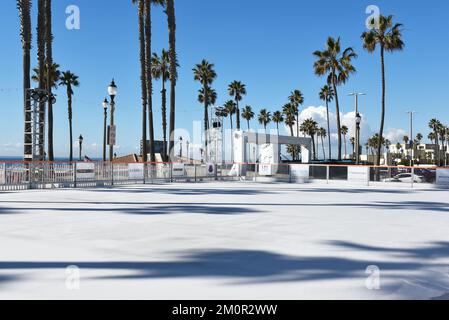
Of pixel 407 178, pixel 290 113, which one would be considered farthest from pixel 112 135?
pixel 290 113

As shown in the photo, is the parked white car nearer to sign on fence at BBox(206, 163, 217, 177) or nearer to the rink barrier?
the rink barrier

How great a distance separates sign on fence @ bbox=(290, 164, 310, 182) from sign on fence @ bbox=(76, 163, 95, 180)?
14.1 metres

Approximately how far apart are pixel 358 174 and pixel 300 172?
4136 millimetres

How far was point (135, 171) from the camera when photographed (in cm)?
2589

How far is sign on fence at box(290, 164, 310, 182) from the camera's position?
30192mm

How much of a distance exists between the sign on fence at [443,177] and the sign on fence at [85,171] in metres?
19.8

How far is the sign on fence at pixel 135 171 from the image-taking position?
83.9ft

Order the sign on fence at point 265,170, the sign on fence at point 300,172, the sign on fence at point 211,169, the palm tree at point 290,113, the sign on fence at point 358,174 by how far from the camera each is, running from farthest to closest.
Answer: the palm tree at point 290,113, the sign on fence at point 265,170, the sign on fence at point 211,169, the sign on fence at point 300,172, the sign on fence at point 358,174

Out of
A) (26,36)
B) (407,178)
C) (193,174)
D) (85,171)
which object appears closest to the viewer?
(85,171)

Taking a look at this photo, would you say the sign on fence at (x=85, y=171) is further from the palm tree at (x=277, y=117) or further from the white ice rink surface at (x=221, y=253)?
the palm tree at (x=277, y=117)

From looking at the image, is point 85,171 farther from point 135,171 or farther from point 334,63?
point 334,63

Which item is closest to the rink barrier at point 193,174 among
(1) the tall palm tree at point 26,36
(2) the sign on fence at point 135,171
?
(2) the sign on fence at point 135,171

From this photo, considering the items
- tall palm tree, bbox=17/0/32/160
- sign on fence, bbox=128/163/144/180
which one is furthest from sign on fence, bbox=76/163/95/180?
tall palm tree, bbox=17/0/32/160
